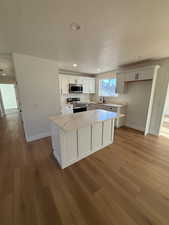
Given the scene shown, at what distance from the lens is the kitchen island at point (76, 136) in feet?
5.98

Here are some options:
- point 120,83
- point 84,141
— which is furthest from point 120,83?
point 84,141

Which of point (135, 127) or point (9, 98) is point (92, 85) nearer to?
point (135, 127)

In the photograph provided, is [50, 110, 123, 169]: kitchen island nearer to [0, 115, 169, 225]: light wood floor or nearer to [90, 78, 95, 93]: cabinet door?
[0, 115, 169, 225]: light wood floor

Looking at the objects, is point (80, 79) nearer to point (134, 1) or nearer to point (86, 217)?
point (134, 1)

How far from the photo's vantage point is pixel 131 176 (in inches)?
69.9

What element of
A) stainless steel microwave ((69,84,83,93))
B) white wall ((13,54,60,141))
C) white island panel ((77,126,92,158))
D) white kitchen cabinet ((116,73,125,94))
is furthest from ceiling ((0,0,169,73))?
stainless steel microwave ((69,84,83,93))

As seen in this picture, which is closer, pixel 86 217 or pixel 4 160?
pixel 86 217

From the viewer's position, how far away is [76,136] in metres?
2.00

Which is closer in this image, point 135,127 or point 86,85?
point 135,127

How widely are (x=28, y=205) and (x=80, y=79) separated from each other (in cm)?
461

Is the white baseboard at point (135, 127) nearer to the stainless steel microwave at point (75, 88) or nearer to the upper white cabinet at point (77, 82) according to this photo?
the upper white cabinet at point (77, 82)

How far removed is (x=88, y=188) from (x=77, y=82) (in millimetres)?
4183

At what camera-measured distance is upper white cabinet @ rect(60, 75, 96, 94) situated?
13.9ft

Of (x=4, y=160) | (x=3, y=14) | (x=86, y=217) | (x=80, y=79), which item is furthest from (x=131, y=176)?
(x=80, y=79)
